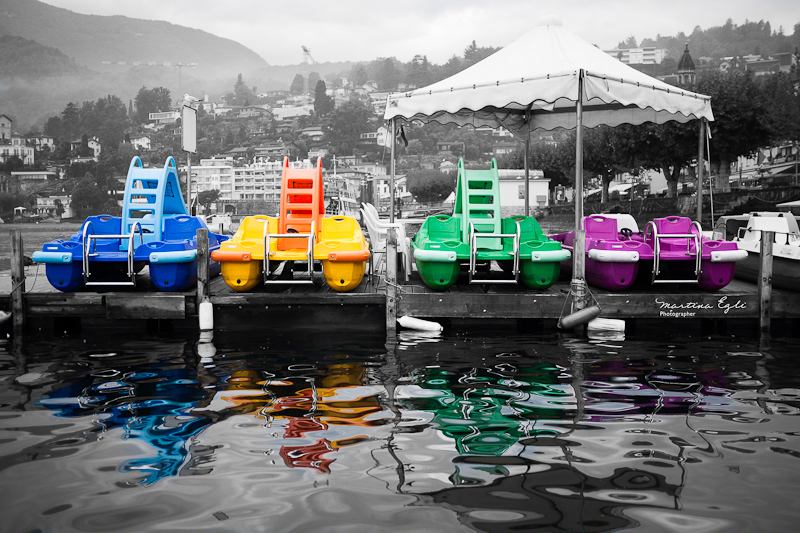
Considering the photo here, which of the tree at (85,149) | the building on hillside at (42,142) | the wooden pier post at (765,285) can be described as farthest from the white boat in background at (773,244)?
the building on hillside at (42,142)

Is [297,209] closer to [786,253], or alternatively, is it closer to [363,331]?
[363,331]

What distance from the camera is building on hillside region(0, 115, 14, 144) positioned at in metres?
138

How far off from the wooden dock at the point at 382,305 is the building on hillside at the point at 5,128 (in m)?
146

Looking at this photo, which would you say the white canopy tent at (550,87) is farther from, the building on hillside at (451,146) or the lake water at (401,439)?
the building on hillside at (451,146)

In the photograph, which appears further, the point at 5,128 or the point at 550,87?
the point at 5,128

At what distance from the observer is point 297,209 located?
10266 millimetres

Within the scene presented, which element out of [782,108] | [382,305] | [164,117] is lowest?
[382,305]

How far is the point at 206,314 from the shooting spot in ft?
30.2

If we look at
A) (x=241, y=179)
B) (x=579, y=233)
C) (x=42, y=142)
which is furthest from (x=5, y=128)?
(x=579, y=233)

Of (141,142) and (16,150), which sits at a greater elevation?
(141,142)

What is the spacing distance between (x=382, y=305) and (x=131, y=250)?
11.3 feet

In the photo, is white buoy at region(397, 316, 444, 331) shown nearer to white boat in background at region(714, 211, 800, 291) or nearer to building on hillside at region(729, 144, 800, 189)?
white boat in background at region(714, 211, 800, 291)

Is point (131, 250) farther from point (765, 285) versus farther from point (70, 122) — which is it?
point (70, 122)

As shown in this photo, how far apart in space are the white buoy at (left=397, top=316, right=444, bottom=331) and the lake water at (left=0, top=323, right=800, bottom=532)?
0.51 meters
